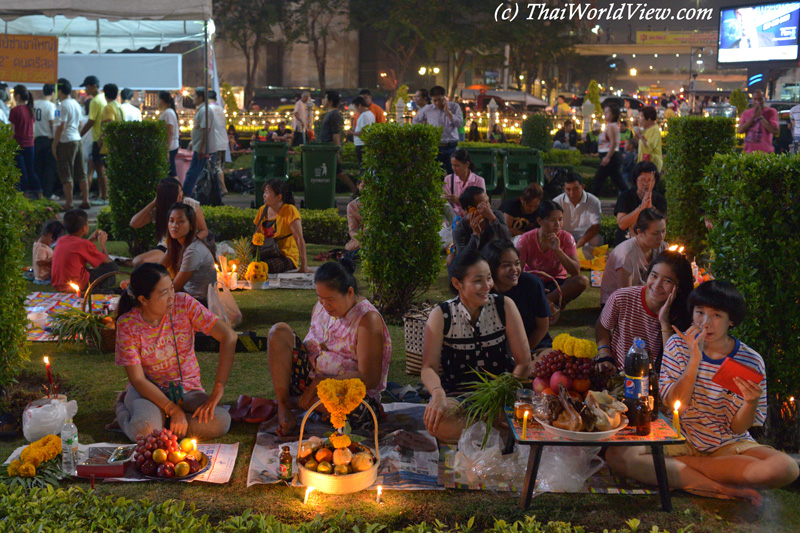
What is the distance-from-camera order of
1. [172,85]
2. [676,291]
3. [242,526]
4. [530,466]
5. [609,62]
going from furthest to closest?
1. [609,62]
2. [172,85]
3. [676,291]
4. [530,466]
5. [242,526]

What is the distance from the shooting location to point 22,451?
4.17 m

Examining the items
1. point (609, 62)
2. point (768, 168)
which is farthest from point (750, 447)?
point (609, 62)

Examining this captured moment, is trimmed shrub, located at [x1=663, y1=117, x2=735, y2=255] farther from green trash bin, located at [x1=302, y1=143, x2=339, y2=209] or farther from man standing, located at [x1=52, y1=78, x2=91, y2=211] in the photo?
man standing, located at [x1=52, y1=78, x2=91, y2=211]

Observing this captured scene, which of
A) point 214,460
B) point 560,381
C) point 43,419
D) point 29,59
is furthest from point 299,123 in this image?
point 560,381

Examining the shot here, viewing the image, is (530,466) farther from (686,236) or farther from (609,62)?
(609,62)

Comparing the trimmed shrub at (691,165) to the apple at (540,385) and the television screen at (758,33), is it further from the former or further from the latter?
the television screen at (758,33)

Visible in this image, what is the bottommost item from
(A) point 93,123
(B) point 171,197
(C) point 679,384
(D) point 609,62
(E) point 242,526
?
(E) point 242,526

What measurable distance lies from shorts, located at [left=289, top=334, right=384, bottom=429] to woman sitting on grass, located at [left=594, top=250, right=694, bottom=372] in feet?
4.29

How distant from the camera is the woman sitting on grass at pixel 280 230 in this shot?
8.56 m

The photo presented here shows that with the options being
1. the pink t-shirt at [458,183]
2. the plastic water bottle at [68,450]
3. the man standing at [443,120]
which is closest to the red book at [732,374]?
the plastic water bottle at [68,450]

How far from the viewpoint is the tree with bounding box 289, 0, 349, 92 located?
4291 cm

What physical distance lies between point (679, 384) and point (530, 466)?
2.70ft

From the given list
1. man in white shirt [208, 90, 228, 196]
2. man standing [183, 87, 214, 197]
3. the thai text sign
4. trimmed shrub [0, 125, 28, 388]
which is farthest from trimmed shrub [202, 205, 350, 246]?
trimmed shrub [0, 125, 28, 388]

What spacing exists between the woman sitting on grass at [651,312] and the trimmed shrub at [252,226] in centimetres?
638
